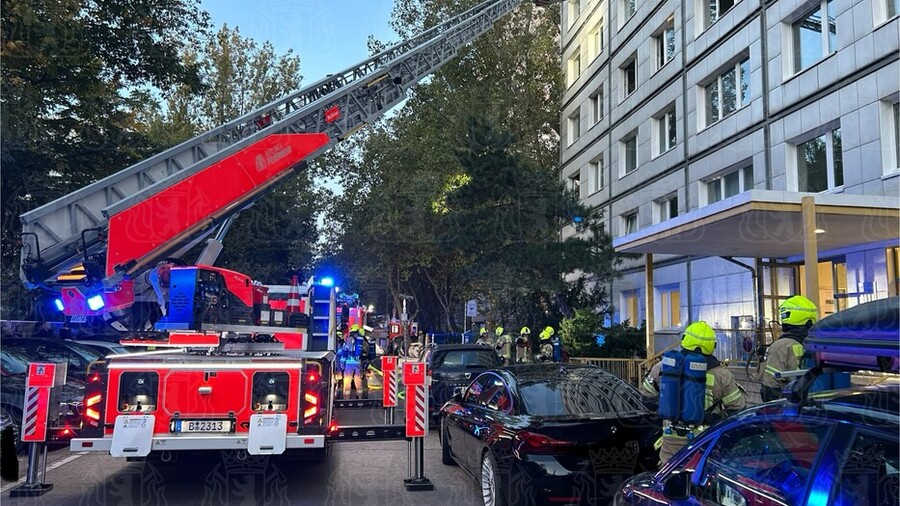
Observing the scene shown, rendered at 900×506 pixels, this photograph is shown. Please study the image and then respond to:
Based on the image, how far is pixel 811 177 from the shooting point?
541 inches

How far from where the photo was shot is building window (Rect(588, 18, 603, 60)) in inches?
1085

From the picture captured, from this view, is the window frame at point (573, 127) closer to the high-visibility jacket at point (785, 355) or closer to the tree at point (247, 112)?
the tree at point (247, 112)

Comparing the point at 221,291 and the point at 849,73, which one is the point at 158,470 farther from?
the point at 849,73

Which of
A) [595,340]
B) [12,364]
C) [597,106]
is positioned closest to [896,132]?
[595,340]

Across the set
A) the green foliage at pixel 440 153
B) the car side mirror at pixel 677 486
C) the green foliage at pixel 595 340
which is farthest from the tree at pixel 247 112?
the car side mirror at pixel 677 486

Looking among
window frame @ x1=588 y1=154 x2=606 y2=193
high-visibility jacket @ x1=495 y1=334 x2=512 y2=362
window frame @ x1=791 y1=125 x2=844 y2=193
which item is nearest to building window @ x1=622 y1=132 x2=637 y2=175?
window frame @ x1=588 y1=154 x2=606 y2=193

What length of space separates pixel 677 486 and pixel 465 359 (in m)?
7.91

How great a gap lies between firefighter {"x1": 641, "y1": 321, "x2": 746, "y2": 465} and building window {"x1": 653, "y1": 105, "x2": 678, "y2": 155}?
16.3 meters

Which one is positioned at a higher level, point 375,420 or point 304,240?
point 304,240

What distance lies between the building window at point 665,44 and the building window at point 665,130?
162 cm

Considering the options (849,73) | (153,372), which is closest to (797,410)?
(153,372)

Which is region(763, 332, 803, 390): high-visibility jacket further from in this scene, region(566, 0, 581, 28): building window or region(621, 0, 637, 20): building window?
region(566, 0, 581, 28): building window

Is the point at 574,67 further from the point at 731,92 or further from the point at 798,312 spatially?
the point at 798,312

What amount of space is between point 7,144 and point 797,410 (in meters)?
15.5
